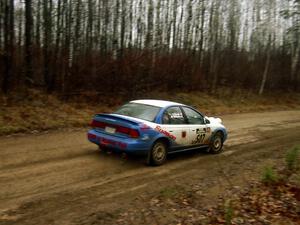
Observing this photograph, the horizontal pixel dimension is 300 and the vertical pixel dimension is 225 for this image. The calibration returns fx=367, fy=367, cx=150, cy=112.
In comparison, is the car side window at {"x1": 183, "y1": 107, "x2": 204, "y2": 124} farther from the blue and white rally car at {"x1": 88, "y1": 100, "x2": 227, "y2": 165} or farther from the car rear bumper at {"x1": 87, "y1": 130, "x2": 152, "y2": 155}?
the car rear bumper at {"x1": 87, "y1": 130, "x2": 152, "y2": 155}

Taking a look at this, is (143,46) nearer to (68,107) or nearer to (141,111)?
(68,107)

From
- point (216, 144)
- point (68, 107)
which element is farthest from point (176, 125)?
point (68, 107)

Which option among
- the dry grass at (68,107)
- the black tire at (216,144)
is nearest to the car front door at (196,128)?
the black tire at (216,144)

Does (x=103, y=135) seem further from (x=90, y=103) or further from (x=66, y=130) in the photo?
(x=90, y=103)

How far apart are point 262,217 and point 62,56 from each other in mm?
14285

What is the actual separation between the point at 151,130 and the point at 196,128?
1.89 meters

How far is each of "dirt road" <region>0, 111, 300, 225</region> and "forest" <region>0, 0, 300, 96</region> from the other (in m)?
6.37

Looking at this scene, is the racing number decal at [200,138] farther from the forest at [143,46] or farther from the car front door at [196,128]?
the forest at [143,46]

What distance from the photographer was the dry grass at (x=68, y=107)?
43.4ft

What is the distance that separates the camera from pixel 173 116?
968 centimetres

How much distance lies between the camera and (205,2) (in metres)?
32.7

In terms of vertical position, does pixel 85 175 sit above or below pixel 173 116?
below

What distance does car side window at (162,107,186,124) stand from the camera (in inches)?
371

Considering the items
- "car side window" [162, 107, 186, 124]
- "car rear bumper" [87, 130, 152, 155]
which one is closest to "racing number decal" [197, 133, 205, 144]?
"car side window" [162, 107, 186, 124]
